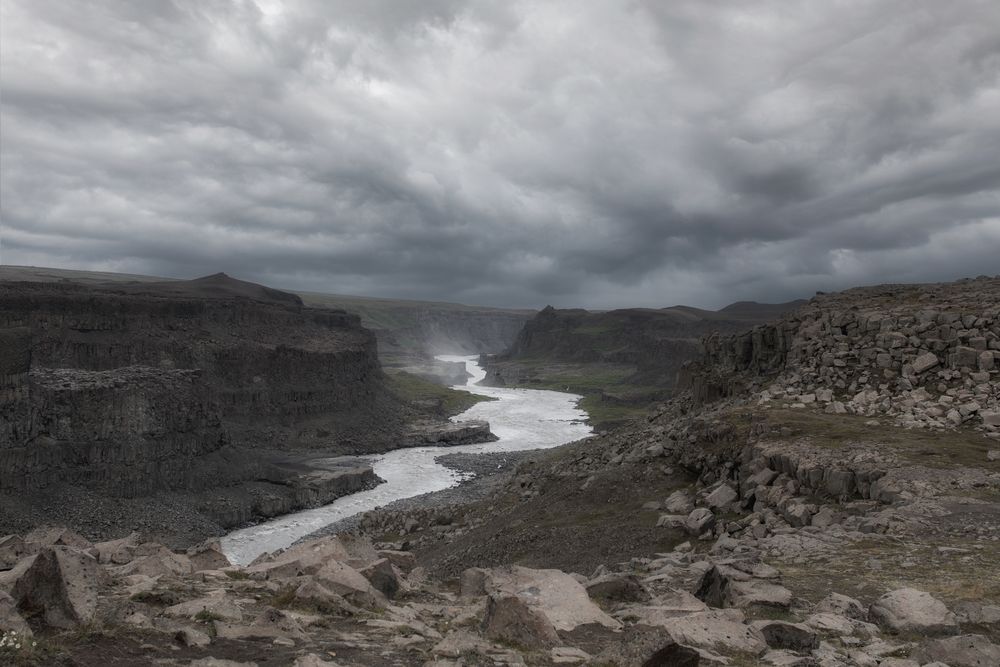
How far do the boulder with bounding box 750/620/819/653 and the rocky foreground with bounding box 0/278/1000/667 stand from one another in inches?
1.3

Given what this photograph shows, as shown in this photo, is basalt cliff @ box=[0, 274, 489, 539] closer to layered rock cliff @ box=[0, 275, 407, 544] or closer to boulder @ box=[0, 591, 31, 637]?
layered rock cliff @ box=[0, 275, 407, 544]

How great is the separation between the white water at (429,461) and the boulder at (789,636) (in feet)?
123

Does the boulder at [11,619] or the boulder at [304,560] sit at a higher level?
the boulder at [11,619]

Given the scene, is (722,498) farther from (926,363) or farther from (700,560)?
(926,363)

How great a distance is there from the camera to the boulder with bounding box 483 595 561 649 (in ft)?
37.5

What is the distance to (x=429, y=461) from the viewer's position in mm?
86500

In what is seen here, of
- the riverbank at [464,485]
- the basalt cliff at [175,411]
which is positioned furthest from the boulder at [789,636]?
the basalt cliff at [175,411]

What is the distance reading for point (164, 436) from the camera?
2387 inches

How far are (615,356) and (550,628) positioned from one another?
18827 centimetres

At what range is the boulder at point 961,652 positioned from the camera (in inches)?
392

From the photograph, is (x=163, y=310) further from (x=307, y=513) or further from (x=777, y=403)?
(x=777, y=403)

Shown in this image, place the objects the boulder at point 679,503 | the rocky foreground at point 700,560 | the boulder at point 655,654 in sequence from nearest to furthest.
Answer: the boulder at point 655,654, the rocky foreground at point 700,560, the boulder at point 679,503

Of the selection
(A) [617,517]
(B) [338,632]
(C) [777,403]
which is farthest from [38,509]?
(C) [777,403]

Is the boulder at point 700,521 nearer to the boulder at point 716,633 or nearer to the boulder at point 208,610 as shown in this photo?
the boulder at point 716,633
